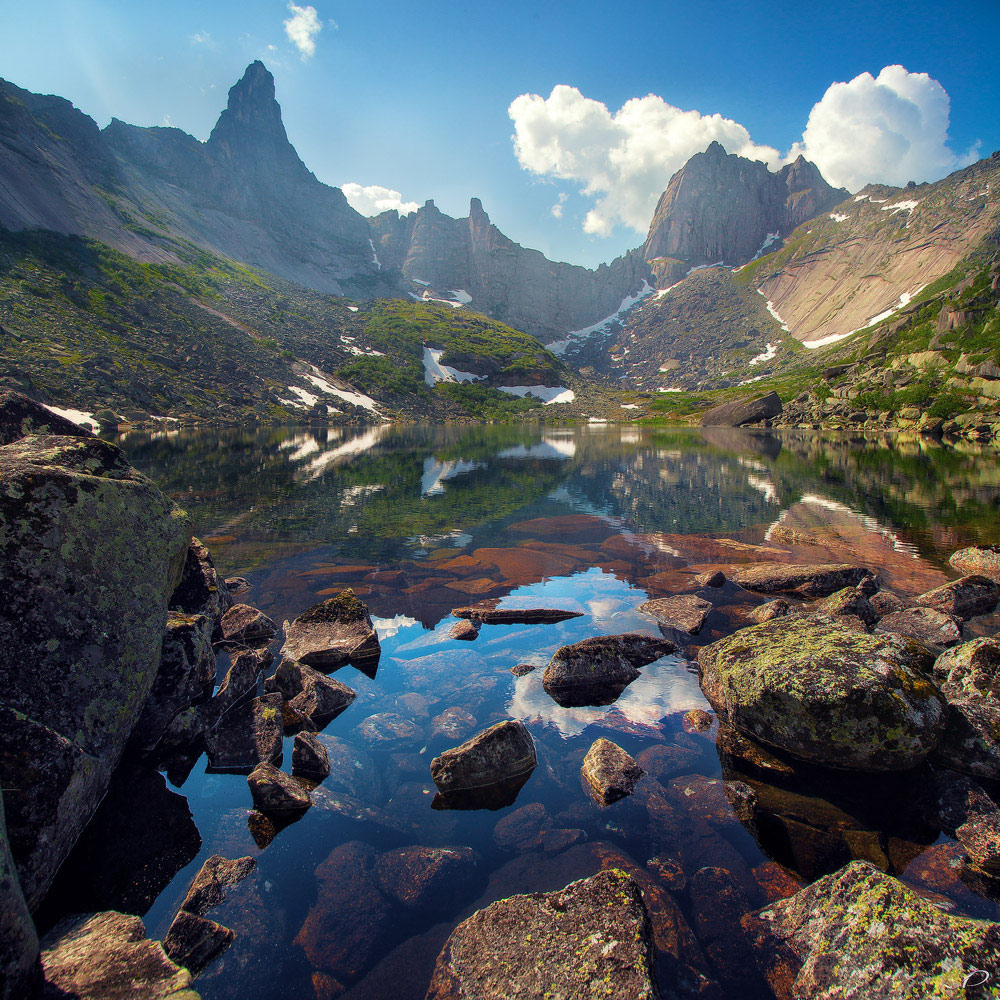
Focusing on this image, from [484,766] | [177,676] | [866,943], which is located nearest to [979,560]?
[866,943]

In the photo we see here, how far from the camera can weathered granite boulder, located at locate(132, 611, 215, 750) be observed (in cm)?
821

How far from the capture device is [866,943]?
438cm

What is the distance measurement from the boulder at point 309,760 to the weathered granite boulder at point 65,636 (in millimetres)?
2488

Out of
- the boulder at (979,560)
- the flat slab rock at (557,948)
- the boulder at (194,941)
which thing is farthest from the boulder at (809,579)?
the boulder at (194,941)

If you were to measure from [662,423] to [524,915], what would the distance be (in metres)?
156

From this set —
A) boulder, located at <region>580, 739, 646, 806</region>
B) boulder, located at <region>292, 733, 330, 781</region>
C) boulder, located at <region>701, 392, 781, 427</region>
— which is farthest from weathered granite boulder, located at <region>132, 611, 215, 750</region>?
boulder, located at <region>701, 392, 781, 427</region>

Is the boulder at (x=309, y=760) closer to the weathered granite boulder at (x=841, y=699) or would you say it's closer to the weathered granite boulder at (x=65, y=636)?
the weathered granite boulder at (x=65, y=636)

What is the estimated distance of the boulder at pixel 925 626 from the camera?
11414mm

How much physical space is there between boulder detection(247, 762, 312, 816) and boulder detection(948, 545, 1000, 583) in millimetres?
21912

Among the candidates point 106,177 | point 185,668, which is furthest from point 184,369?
point 106,177

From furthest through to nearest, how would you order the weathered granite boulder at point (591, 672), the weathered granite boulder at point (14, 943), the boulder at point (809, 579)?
the boulder at point (809, 579)
the weathered granite boulder at point (591, 672)
the weathered granite boulder at point (14, 943)

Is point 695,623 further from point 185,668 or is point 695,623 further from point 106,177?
point 106,177

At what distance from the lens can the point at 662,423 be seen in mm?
149625

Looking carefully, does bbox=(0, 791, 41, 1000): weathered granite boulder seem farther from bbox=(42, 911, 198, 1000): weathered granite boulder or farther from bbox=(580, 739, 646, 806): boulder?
bbox=(580, 739, 646, 806): boulder
